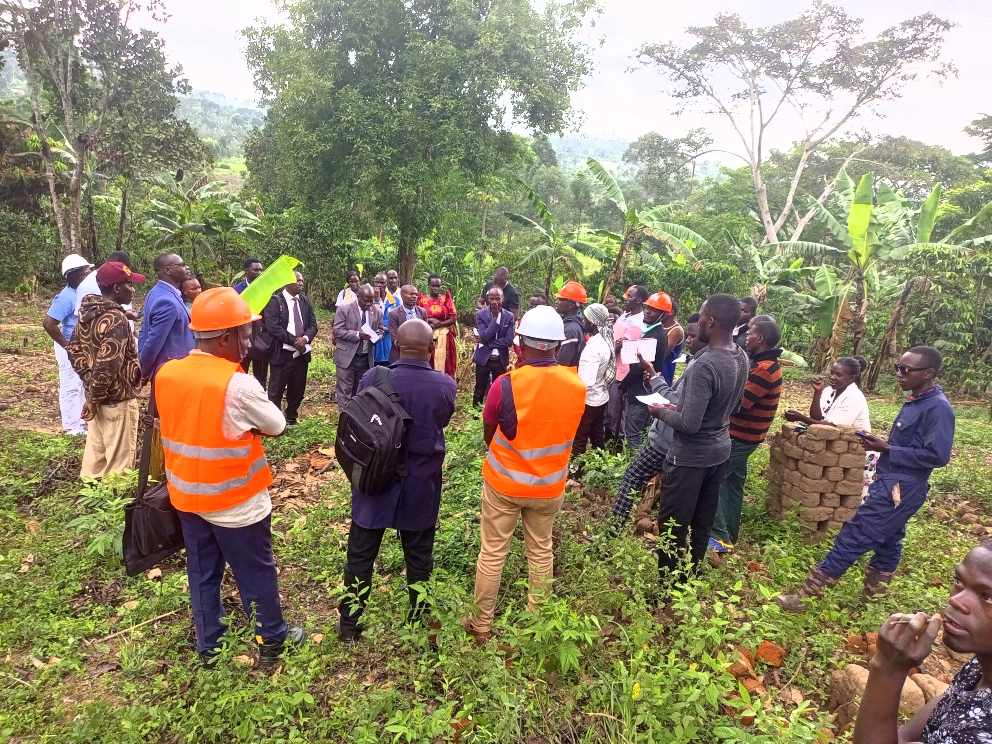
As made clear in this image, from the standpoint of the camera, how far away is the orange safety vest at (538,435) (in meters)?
2.93

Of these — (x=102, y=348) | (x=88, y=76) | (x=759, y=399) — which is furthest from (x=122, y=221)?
(x=759, y=399)

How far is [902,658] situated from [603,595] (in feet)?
6.04

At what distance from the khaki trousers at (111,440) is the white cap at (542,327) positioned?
363 centimetres

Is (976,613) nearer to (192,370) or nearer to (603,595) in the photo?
(603,595)

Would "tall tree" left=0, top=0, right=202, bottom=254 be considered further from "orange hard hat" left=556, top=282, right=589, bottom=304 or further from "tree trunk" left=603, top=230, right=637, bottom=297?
"orange hard hat" left=556, top=282, right=589, bottom=304

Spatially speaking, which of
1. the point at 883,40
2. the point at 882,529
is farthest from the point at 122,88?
the point at 883,40

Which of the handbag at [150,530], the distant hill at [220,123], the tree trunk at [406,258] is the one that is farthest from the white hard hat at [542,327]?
the distant hill at [220,123]

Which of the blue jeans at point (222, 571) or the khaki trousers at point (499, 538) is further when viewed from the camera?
the khaki trousers at point (499, 538)

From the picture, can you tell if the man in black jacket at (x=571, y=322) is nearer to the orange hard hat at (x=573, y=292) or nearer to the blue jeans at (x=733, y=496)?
the orange hard hat at (x=573, y=292)

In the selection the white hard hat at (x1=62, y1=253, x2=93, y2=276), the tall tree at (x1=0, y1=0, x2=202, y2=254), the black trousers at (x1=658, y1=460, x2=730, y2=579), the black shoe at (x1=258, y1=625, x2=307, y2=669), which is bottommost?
the black shoe at (x1=258, y1=625, x2=307, y2=669)

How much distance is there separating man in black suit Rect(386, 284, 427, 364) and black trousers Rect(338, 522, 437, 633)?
11.1 feet

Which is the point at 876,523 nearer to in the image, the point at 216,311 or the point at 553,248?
the point at 216,311

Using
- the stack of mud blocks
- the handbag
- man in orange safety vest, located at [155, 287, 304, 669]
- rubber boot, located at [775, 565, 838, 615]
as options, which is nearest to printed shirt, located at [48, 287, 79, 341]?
the handbag

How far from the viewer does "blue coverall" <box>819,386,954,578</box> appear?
11.6ft
